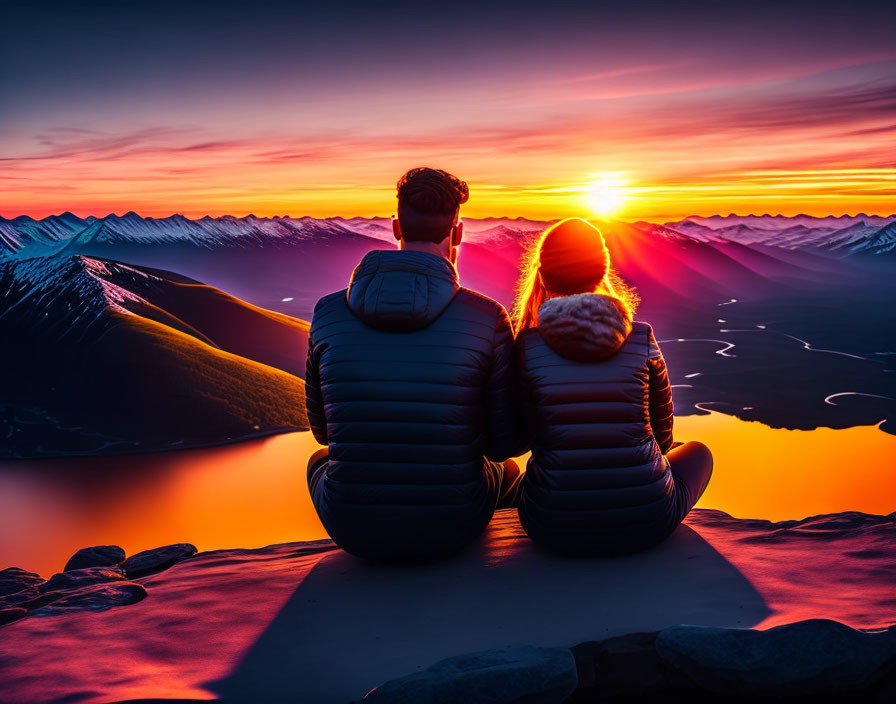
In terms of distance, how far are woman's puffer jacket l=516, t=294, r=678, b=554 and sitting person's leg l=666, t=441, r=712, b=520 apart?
346 millimetres

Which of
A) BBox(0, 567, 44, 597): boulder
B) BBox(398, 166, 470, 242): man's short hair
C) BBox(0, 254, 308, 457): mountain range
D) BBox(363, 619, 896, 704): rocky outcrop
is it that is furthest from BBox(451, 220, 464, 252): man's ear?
BBox(0, 254, 308, 457): mountain range

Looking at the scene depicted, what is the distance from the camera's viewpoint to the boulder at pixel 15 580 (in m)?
5.46

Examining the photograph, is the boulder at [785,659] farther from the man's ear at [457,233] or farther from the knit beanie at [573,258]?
the man's ear at [457,233]

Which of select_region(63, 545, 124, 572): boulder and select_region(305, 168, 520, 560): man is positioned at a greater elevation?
select_region(305, 168, 520, 560): man

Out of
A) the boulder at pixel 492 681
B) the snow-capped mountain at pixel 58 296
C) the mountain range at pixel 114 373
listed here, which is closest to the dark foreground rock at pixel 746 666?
the boulder at pixel 492 681

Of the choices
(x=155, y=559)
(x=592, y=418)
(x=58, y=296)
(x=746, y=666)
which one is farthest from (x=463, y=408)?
(x=58, y=296)

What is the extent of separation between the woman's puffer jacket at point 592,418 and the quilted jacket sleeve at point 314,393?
118 centimetres

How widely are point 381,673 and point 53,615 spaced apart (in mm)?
2312

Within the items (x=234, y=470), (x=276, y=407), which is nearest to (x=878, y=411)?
(x=276, y=407)

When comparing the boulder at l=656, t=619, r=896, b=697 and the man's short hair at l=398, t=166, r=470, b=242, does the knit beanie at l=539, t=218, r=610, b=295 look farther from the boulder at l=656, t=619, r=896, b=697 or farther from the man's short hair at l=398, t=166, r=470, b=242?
the boulder at l=656, t=619, r=896, b=697

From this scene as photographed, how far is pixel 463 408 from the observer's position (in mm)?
3719

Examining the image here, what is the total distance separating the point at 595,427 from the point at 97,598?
10.6ft

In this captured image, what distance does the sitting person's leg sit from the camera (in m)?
4.22

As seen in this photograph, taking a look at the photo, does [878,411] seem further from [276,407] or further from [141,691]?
[141,691]
